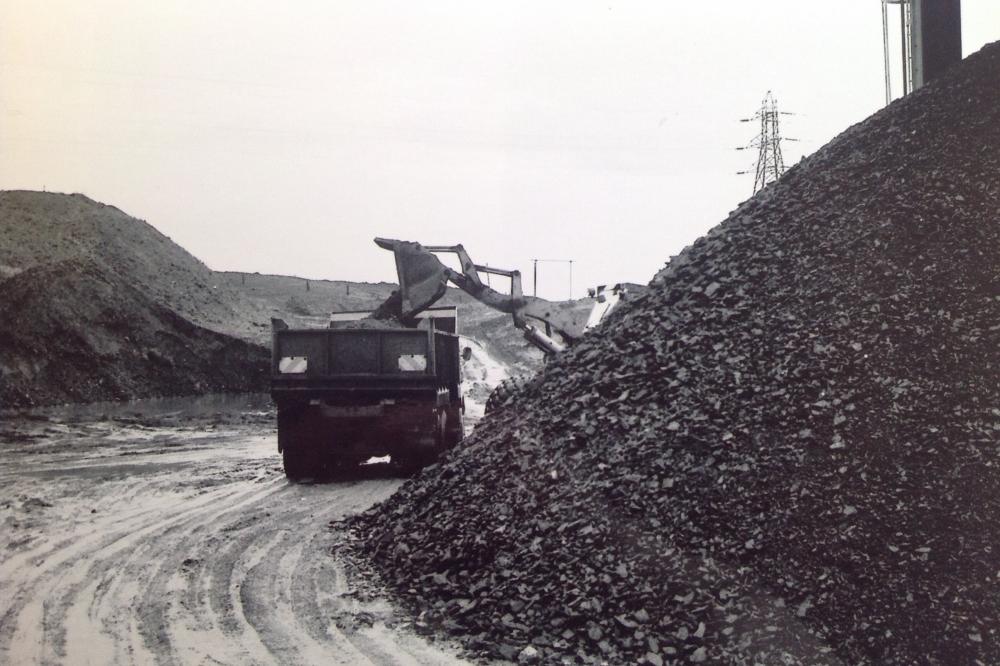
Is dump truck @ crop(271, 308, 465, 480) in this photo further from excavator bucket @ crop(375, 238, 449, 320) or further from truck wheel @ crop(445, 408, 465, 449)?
excavator bucket @ crop(375, 238, 449, 320)

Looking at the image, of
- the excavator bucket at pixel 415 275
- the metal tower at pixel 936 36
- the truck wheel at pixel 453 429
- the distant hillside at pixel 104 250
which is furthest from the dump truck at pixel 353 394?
the distant hillside at pixel 104 250

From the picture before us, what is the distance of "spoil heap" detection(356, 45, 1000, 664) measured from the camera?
5.61m

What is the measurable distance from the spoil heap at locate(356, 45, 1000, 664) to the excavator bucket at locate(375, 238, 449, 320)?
6226 millimetres

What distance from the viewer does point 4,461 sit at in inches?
587

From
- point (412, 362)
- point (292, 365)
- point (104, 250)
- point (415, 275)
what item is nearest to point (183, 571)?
point (292, 365)

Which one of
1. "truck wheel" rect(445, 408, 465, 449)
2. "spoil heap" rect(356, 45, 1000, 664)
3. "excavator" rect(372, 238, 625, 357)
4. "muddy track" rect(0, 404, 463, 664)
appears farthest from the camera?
"excavator" rect(372, 238, 625, 357)

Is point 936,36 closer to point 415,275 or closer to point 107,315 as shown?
point 415,275

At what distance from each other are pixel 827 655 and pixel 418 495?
4512 millimetres

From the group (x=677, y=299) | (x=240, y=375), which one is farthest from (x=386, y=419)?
(x=240, y=375)

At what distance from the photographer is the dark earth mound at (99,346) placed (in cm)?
2555

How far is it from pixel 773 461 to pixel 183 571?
4902 millimetres

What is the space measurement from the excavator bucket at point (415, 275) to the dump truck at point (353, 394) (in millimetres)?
2911

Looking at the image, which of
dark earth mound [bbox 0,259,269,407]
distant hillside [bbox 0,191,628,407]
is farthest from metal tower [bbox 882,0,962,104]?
dark earth mound [bbox 0,259,269,407]

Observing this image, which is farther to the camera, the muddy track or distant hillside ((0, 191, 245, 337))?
distant hillside ((0, 191, 245, 337))
